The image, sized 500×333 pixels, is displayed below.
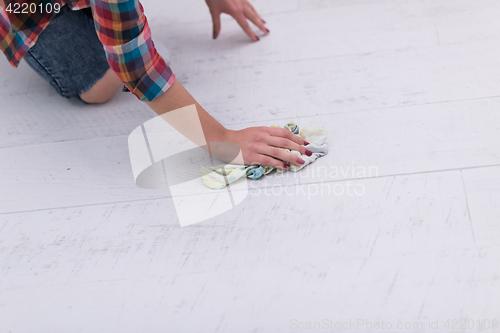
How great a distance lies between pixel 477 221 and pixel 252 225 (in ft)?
1.44

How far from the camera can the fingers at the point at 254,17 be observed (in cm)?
134

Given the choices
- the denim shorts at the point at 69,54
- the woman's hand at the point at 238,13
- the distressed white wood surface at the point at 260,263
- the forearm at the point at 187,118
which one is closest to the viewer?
the distressed white wood surface at the point at 260,263

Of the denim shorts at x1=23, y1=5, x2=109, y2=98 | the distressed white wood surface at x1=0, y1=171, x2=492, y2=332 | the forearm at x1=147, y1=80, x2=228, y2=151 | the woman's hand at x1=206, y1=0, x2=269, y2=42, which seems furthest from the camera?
the woman's hand at x1=206, y1=0, x2=269, y2=42

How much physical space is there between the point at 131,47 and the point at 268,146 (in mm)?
353

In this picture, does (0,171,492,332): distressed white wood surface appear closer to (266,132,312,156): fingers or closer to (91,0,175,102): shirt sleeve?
(266,132,312,156): fingers

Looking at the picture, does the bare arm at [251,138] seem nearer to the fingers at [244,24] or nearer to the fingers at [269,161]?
the fingers at [269,161]

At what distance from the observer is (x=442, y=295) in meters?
0.77

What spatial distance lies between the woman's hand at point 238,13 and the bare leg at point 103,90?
352 millimetres

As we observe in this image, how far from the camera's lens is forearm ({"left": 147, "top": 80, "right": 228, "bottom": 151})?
36.4 inches

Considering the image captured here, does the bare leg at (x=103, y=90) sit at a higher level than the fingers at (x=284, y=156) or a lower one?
higher

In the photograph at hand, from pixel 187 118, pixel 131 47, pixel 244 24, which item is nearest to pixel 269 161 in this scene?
pixel 187 118

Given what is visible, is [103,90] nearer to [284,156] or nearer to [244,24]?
[244,24]

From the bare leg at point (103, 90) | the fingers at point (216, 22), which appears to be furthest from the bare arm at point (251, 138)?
the fingers at point (216, 22)

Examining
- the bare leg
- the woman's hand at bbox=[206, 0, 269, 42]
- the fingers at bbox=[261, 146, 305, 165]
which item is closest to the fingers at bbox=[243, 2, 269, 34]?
the woman's hand at bbox=[206, 0, 269, 42]
